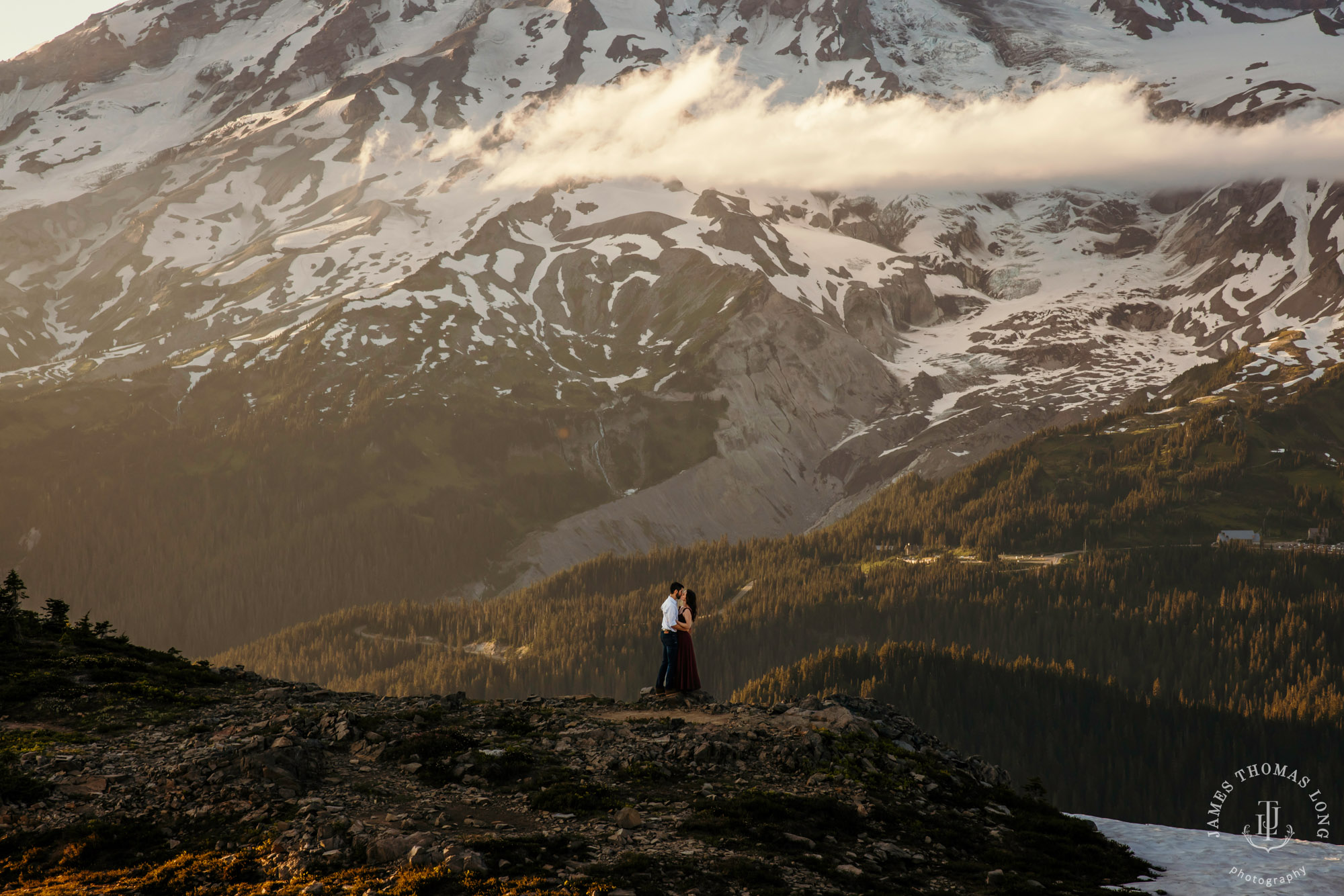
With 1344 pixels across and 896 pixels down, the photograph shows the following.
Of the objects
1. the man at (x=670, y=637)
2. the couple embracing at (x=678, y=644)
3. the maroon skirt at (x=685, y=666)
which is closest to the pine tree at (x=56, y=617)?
the man at (x=670, y=637)

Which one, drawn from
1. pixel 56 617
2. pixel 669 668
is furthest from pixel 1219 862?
pixel 56 617

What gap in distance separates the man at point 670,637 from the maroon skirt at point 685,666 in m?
0.22

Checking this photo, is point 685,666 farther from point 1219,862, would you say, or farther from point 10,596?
→ point 10,596

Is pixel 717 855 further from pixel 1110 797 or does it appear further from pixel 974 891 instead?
pixel 1110 797

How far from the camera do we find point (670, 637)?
51.8 metres

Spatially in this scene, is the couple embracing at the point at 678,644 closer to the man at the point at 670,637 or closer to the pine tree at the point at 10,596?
the man at the point at 670,637

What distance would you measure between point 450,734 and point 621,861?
12.5m

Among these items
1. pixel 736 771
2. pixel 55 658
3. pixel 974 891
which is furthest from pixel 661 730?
pixel 55 658

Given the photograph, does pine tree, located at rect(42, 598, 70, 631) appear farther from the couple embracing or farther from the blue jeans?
the couple embracing

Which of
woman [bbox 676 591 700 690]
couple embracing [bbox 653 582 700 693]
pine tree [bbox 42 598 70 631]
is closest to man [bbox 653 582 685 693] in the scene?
couple embracing [bbox 653 582 700 693]

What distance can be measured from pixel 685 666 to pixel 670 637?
2566mm

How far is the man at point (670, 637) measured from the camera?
50.1 meters

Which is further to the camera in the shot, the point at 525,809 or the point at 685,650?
the point at 685,650

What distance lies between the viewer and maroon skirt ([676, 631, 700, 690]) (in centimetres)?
5281
